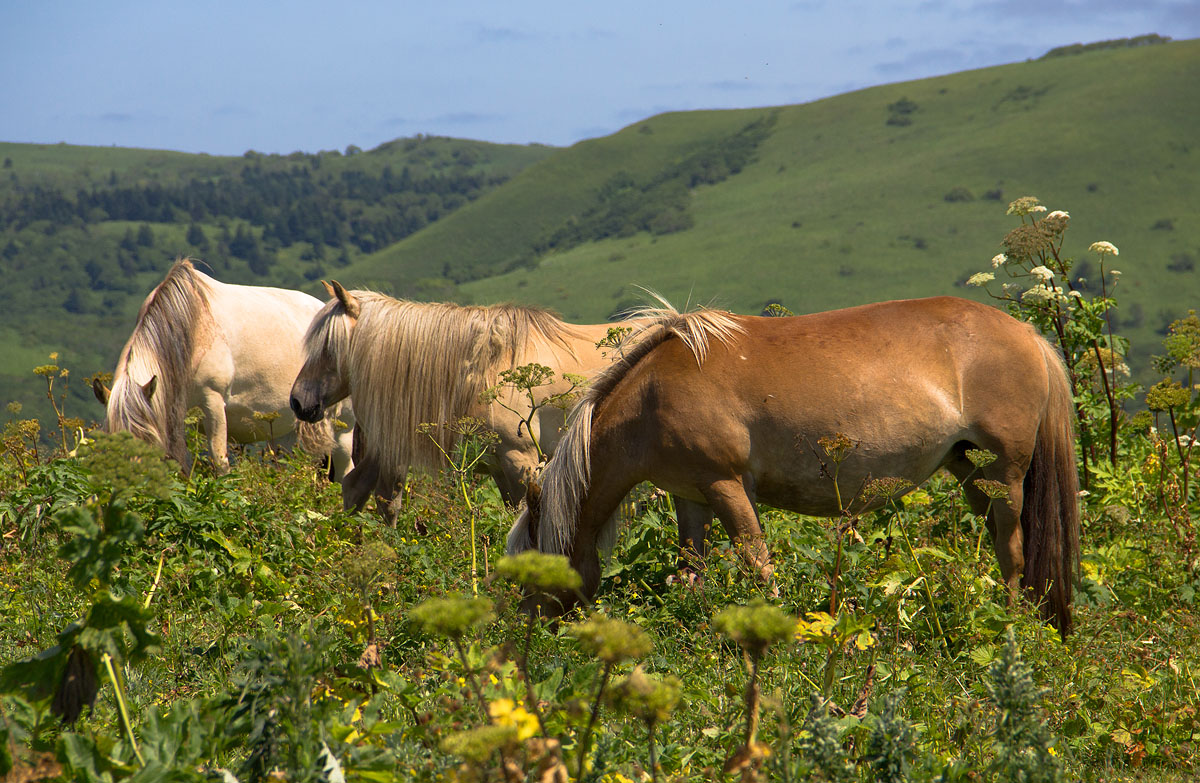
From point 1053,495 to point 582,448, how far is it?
252cm

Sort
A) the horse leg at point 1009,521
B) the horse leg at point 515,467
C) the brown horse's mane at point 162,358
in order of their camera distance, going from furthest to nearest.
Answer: the brown horse's mane at point 162,358, the horse leg at point 515,467, the horse leg at point 1009,521

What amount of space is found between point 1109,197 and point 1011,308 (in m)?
106

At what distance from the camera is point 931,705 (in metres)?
3.68

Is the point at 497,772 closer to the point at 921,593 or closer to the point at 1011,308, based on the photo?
the point at 921,593

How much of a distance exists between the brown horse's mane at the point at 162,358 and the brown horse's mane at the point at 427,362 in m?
1.84

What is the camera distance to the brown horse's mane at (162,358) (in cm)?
749

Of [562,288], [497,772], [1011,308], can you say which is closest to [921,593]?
[497,772]

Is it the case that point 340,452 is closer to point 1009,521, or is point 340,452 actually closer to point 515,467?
point 515,467

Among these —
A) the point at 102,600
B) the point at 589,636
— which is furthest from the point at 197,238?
the point at 589,636

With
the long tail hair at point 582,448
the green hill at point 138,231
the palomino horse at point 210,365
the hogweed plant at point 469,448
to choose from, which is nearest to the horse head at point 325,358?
the palomino horse at point 210,365

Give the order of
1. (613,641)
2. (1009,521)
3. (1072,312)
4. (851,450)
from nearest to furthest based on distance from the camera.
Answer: (613,641)
(851,450)
(1009,521)
(1072,312)

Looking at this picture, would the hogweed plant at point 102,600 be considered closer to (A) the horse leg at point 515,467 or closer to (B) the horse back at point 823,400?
(B) the horse back at point 823,400

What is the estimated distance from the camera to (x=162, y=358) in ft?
26.1

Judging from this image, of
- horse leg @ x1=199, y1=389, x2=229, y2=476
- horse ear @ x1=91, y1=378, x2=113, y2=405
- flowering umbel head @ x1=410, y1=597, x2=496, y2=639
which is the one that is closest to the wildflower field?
flowering umbel head @ x1=410, y1=597, x2=496, y2=639
